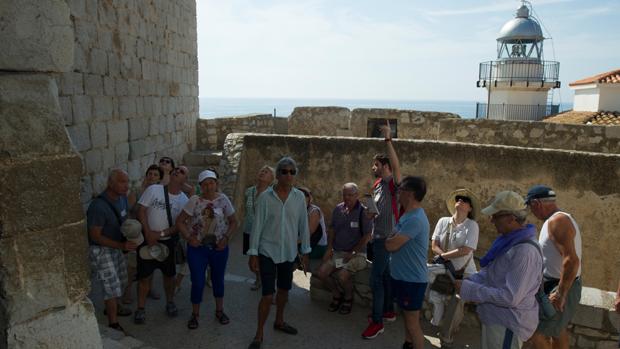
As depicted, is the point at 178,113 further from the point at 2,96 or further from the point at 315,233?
the point at 2,96

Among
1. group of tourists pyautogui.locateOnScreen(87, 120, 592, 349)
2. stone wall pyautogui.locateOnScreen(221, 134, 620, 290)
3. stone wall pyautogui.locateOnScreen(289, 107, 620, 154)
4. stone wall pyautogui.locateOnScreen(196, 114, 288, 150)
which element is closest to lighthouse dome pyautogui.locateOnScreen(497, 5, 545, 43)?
stone wall pyautogui.locateOnScreen(289, 107, 620, 154)

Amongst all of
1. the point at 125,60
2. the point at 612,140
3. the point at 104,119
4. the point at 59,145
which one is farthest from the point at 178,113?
the point at 612,140

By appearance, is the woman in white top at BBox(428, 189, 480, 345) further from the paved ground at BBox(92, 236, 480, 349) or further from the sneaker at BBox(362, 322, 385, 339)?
the sneaker at BBox(362, 322, 385, 339)

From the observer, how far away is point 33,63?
81.3 inches

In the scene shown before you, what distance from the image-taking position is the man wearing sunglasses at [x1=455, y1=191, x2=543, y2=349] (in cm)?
294

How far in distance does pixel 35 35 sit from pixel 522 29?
3378 centimetres

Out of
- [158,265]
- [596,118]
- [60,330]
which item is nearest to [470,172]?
[158,265]

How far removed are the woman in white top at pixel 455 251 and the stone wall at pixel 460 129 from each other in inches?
239

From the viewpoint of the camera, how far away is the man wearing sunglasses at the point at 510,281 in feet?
9.65

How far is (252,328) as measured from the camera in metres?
4.61

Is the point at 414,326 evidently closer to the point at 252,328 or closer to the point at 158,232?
the point at 252,328

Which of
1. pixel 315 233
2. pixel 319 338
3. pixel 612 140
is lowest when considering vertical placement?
pixel 319 338

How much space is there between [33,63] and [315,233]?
3754 millimetres

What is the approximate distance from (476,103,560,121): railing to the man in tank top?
28.8m
